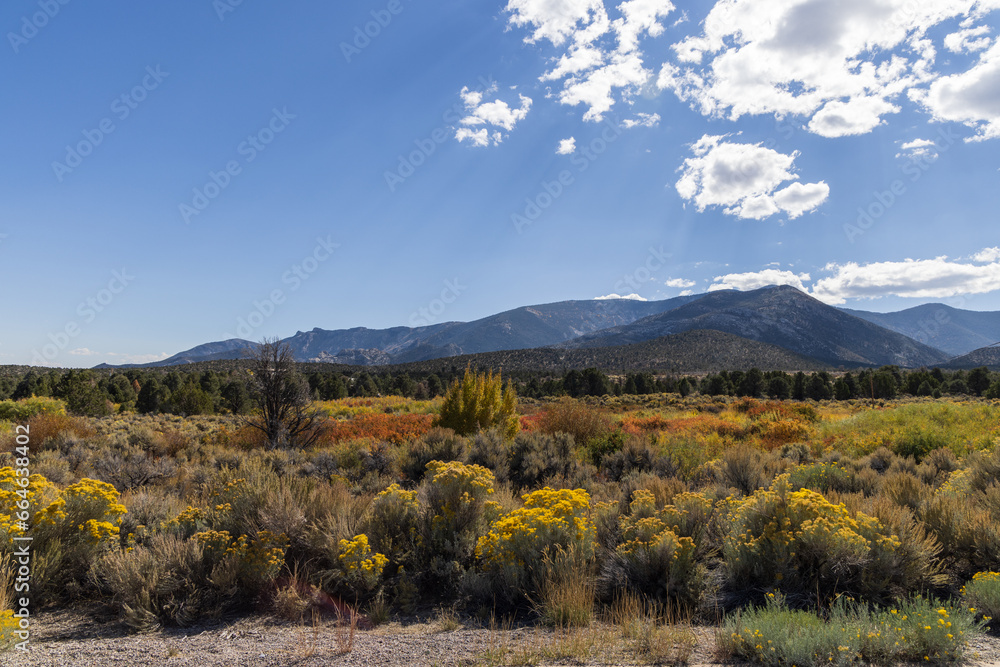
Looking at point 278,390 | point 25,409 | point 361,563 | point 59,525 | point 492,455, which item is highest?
point 278,390

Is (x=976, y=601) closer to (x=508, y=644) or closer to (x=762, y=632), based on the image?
(x=762, y=632)

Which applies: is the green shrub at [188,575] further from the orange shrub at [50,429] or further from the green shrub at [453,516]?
the orange shrub at [50,429]

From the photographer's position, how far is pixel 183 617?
14.6ft

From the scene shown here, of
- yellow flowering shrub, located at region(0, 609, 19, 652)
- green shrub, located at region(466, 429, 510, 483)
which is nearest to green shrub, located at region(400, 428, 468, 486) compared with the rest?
green shrub, located at region(466, 429, 510, 483)

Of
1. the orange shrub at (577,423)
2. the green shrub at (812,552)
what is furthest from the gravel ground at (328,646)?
the orange shrub at (577,423)

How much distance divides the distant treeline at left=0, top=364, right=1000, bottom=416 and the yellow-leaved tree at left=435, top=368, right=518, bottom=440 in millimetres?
22110

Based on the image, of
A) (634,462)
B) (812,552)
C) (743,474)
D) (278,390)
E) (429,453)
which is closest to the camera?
(812,552)

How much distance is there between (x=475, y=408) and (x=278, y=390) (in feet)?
19.6

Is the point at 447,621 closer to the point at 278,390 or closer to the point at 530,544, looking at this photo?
the point at 530,544

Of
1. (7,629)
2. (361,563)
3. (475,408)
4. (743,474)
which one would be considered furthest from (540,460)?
(7,629)

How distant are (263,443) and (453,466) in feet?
37.0

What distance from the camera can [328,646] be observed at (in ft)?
12.7

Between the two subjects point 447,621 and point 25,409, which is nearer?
point 447,621

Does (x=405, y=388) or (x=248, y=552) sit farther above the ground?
(x=248, y=552)
